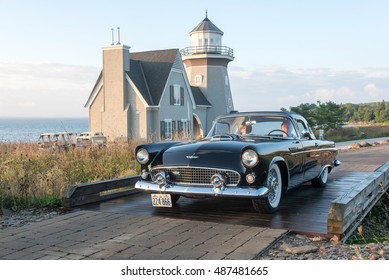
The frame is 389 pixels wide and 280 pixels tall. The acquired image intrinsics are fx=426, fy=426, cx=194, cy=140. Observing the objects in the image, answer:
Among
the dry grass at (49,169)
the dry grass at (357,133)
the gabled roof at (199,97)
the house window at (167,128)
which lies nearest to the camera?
the dry grass at (49,169)

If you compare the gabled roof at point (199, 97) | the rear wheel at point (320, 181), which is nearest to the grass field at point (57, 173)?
the rear wheel at point (320, 181)

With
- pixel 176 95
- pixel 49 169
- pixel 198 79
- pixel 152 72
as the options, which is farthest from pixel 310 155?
pixel 198 79

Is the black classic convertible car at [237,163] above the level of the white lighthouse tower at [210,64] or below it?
below

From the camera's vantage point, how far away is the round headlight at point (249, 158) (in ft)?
17.3

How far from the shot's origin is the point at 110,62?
28219 mm

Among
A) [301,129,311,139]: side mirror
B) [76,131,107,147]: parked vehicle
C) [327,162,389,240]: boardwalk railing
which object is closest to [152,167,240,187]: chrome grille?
[327,162,389,240]: boardwalk railing

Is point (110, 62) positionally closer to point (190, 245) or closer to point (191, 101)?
point (191, 101)

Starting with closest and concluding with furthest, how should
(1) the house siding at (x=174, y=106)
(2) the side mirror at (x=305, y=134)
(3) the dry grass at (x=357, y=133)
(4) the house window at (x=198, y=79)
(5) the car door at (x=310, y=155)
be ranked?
(5) the car door at (x=310, y=155) → (2) the side mirror at (x=305, y=134) → (1) the house siding at (x=174, y=106) → (3) the dry grass at (x=357, y=133) → (4) the house window at (x=198, y=79)

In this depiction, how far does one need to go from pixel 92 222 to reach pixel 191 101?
2865cm

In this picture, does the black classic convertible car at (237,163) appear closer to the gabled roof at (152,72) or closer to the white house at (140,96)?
the white house at (140,96)

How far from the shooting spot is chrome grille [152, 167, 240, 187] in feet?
17.6

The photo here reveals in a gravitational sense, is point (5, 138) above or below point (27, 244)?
above

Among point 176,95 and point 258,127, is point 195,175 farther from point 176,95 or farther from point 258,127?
point 176,95
